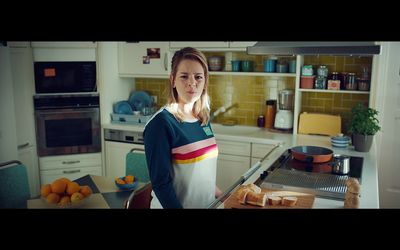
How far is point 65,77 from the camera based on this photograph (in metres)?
3.76

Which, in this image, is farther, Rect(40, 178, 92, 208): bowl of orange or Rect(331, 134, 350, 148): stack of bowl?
Rect(331, 134, 350, 148): stack of bowl

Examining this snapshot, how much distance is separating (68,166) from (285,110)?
2.15 m

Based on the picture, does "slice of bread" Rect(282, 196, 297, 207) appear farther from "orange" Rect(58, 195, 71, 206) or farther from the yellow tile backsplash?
the yellow tile backsplash

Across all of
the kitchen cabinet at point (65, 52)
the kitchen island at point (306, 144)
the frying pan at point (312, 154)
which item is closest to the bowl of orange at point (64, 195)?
the kitchen island at point (306, 144)

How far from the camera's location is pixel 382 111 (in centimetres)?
316


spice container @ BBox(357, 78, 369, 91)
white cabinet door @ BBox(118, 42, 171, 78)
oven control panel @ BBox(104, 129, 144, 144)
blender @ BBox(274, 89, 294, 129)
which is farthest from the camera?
white cabinet door @ BBox(118, 42, 171, 78)

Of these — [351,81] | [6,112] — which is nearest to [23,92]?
[6,112]

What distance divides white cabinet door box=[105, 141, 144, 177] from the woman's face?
6.97 feet

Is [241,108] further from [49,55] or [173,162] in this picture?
[173,162]

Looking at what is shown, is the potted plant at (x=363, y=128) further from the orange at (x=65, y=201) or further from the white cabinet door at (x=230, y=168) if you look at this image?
the orange at (x=65, y=201)

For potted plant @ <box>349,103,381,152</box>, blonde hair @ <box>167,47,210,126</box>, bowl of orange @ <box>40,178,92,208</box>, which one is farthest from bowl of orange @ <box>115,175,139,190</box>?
potted plant @ <box>349,103,381,152</box>

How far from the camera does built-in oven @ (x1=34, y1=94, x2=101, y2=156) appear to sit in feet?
12.1

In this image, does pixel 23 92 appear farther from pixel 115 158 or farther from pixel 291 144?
pixel 291 144
